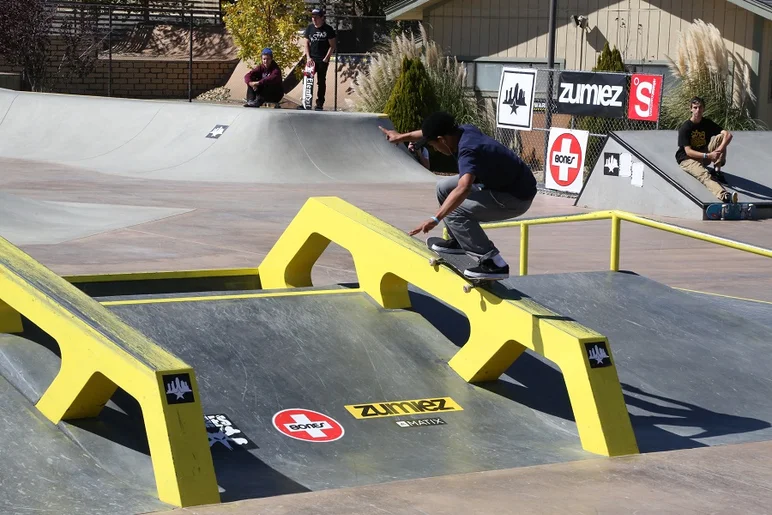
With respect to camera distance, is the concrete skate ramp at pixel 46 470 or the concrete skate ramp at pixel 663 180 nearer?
the concrete skate ramp at pixel 46 470

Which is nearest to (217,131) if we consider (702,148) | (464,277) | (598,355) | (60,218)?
(60,218)

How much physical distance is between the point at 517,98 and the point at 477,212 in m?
13.1

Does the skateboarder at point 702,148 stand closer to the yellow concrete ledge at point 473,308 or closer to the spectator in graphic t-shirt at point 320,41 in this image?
the spectator in graphic t-shirt at point 320,41

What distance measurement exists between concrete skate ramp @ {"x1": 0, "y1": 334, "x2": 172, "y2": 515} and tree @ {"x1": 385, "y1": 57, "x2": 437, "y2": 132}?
16.3 metres

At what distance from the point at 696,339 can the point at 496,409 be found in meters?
2.45

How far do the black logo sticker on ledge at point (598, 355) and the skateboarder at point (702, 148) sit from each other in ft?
35.5

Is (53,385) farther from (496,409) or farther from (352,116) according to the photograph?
(352,116)

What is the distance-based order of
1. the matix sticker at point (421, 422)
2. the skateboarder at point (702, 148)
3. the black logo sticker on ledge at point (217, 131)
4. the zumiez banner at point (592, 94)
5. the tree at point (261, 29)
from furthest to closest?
the tree at point (261, 29), the black logo sticker on ledge at point (217, 131), the zumiez banner at point (592, 94), the skateboarder at point (702, 148), the matix sticker at point (421, 422)

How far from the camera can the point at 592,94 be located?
19.7 metres

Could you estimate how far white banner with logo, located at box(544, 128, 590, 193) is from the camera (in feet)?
63.8

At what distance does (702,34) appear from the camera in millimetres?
22703

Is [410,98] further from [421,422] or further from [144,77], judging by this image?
[421,422]

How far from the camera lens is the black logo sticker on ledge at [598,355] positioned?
7.06m

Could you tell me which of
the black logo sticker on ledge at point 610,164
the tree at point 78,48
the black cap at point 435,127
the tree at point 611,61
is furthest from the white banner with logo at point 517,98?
the tree at point 78,48
